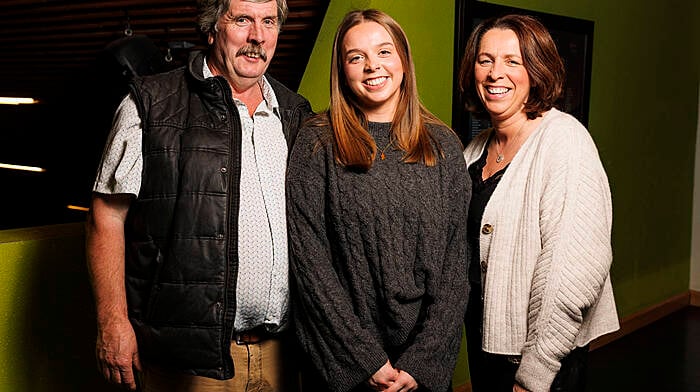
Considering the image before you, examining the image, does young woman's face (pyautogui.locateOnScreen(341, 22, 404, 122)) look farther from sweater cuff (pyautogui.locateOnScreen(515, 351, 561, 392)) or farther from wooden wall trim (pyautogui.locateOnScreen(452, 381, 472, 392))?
wooden wall trim (pyautogui.locateOnScreen(452, 381, 472, 392))

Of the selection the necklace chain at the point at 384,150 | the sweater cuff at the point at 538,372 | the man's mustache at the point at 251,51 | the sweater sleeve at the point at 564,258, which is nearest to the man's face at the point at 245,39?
the man's mustache at the point at 251,51

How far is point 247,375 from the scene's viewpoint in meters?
1.94

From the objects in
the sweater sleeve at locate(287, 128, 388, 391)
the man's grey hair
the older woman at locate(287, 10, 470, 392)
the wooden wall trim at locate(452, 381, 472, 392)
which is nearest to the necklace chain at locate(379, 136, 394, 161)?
the older woman at locate(287, 10, 470, 392)

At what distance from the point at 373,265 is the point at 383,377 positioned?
282mm

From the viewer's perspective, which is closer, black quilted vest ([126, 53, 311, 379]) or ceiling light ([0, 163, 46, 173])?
black quilted vest ([126, 53, 311, 379])

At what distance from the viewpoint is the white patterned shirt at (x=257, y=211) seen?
5.74 feet

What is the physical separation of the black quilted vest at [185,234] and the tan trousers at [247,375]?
111 millimetres

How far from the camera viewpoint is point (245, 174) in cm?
183

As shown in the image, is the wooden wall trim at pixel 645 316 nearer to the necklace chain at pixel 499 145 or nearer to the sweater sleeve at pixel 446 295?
the necklace chain at pixel 499 145

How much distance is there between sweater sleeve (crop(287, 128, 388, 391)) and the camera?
1793mm

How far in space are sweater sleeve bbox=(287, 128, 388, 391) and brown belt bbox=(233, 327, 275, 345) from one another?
0.12m

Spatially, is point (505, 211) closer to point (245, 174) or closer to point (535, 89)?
point (535, 89)

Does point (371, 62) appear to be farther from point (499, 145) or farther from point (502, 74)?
point (499, 145)

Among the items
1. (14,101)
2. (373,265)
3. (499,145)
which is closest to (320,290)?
(373,265)
